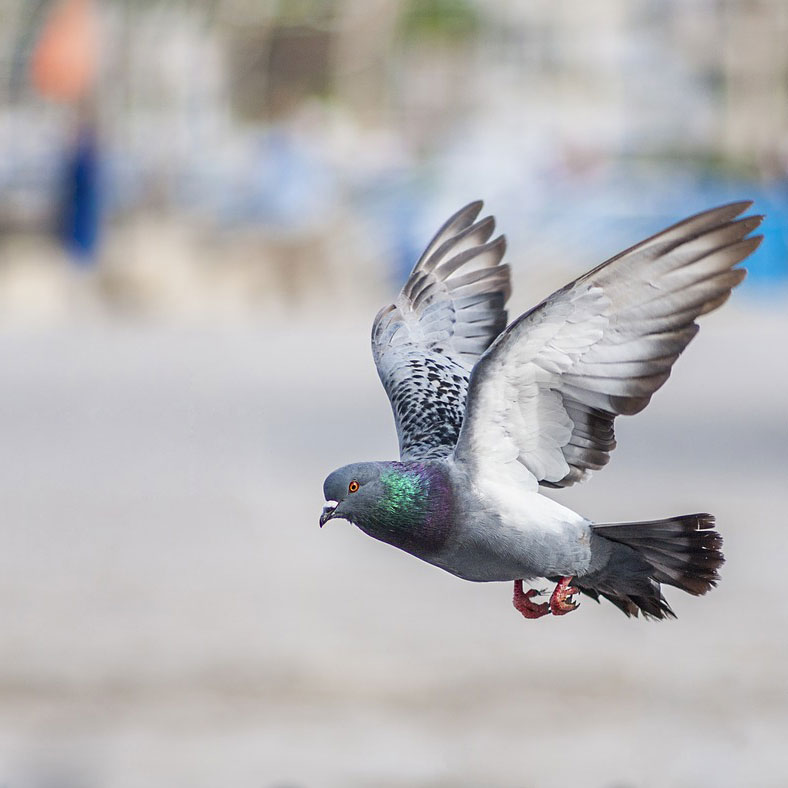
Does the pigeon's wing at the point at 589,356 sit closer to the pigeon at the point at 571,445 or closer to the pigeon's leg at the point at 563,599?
the pigeon at the point at 571,445

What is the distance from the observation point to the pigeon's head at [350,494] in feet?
5.96

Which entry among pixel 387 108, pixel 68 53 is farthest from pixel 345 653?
pixel 387 108

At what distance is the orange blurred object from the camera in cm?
2280

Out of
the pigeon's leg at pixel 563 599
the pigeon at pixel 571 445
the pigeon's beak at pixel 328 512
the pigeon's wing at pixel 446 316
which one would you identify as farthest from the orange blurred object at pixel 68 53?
the pigeon's beak at pixel 328 512

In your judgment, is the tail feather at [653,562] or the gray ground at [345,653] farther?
the gray ground at [345,653]

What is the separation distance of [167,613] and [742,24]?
29908 millimetres

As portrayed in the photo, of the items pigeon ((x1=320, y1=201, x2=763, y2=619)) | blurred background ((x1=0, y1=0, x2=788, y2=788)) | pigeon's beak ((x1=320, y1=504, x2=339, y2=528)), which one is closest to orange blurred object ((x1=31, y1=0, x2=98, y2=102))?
blurred background ((x1=0, y1=0, x2=788, y2=788))

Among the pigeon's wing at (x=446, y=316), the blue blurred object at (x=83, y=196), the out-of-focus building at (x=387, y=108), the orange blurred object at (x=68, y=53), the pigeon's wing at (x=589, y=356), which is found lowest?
the pigeon's wing at (x=589, y=356)

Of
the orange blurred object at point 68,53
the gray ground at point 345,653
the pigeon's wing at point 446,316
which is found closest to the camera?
the pigeon's wing at point 446,316

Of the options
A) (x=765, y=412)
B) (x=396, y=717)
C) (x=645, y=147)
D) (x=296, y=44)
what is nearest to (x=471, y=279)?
(x=396, y=717)

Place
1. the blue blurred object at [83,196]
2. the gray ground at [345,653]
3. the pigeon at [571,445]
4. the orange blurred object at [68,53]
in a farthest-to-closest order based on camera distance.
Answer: the blue blurred object at [83,196]
the orange blurred object at [68,53]
the gray ground at [345,653]
the pigeon at [571,445]

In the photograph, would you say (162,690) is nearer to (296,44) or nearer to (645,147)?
(645,147)

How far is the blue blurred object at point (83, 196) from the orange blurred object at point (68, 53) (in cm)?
61

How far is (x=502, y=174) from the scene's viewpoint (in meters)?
26.6
